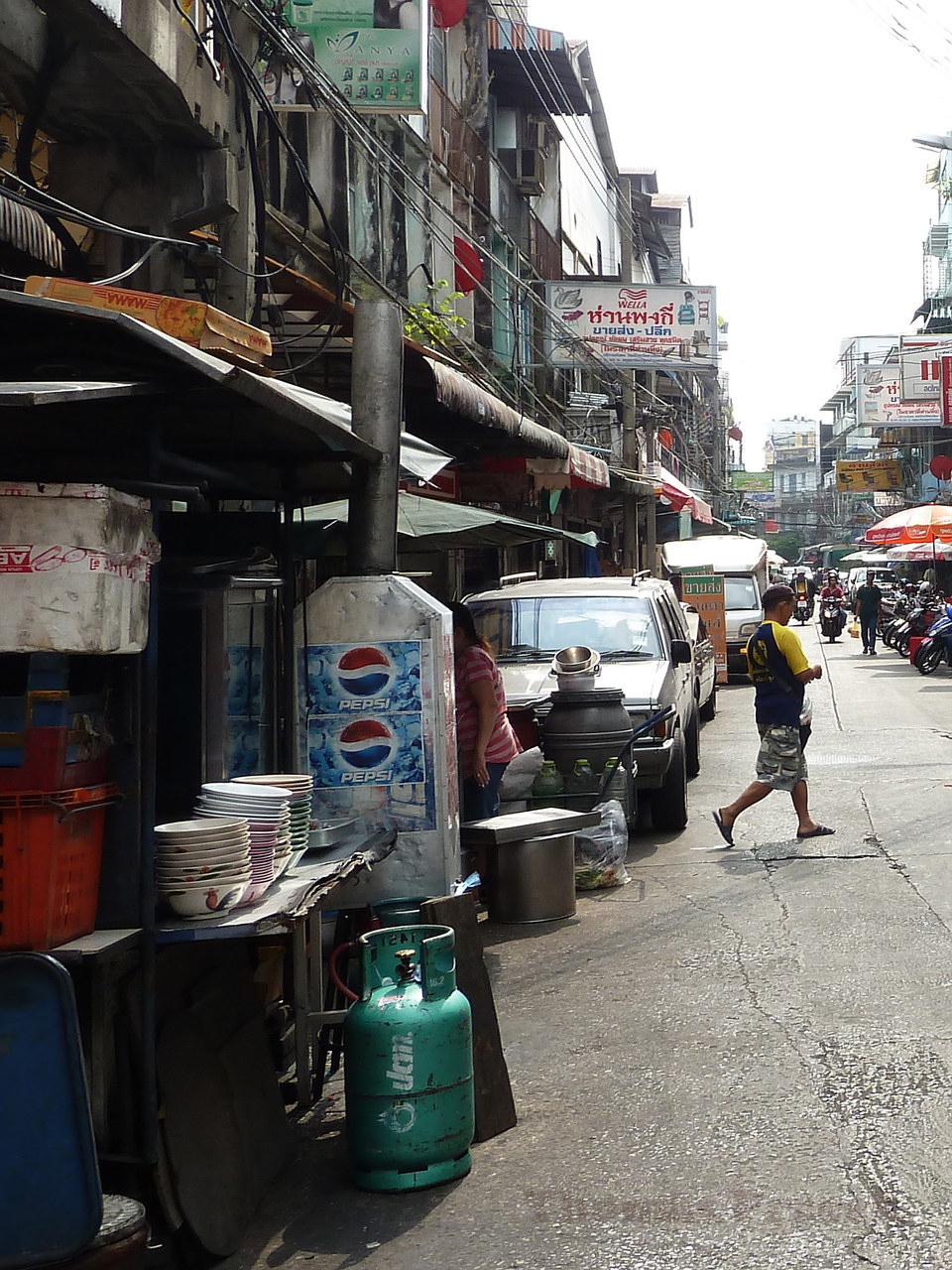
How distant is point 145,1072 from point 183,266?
23.7ft

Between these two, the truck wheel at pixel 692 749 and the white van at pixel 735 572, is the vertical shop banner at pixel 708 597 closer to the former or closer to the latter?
the white van at pixel 735 572

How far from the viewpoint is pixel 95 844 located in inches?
157

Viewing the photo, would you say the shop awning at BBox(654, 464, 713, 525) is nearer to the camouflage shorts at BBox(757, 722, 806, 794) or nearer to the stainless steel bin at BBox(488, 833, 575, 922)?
the camouflage shorts at BBox(757, 722, 806, 794)

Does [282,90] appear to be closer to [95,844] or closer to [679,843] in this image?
[679,843]

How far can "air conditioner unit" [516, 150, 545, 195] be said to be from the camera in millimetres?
26719

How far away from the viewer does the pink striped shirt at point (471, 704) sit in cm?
802

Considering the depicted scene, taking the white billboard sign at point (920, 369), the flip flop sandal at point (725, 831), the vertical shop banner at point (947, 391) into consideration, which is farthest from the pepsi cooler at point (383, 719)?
the white billboard sign at point (920, 369)

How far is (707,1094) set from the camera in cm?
510

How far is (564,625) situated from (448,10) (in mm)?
8829

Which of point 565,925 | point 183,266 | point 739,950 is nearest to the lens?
point 739,950

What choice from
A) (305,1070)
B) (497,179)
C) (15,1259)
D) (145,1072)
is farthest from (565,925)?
(497,179)

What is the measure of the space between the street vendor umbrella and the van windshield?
3574 mm

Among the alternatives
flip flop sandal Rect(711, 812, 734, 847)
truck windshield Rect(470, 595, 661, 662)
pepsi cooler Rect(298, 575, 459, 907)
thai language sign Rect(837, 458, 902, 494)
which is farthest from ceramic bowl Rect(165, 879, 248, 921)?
thai language sign Rect(837, 458, 902, 494)

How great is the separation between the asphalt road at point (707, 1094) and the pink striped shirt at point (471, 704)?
3.41 feet
